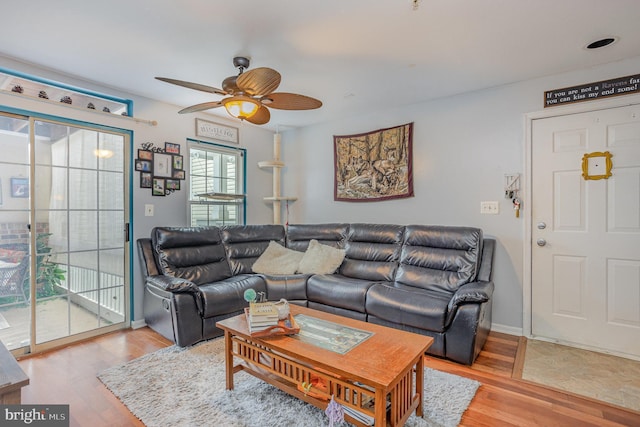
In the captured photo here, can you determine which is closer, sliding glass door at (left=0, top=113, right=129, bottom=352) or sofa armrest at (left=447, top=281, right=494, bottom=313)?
sofa armrest at (left=447, top=281, right=494, bottom=313)

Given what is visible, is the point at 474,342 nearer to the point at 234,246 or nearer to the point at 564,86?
the point at 564,86

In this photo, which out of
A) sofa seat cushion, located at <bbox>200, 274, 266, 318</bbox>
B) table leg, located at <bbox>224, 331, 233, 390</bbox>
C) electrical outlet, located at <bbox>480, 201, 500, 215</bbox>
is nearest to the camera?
table leg, located at <bbox>224, 331, 233, 390</bbox>

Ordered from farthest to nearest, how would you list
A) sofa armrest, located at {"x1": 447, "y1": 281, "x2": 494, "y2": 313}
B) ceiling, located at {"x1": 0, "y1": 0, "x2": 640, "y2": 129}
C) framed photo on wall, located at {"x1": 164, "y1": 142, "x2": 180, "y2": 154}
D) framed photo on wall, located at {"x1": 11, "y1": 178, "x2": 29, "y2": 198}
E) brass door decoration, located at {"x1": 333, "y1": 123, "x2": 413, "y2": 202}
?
1. brass door decoration, located at {"x1": 333, "y1": 123, "x2": 413, "y2": 202}
2. framed photo on wall, located at {"x1": 164, "y1": 142, "x2": 180, "y2": 154}
3. framed photo on wall, located at {"x1": 11, "y1": 178, "x2": 29, "y2": 198}
4. sofa armrest, located at {"x1": 447, "y1": 281, "x2": 494, "y2": 313}
5. ceiling, located at {"x1": 0, "y1": 0, "x2": 640, "y2": 129}

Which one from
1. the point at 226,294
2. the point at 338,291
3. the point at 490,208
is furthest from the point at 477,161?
the point at 226,294

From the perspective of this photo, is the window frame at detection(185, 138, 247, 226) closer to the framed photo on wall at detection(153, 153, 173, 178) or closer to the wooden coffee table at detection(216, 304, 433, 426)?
the framed photo on wall at detection(153, 153, 173, 178)

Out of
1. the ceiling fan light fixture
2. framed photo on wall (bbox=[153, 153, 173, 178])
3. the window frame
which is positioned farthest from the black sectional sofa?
the ceiling fan light fixture

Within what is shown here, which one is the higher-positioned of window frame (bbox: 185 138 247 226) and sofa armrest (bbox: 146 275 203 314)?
window frame (bbox: 185 138 247 226)

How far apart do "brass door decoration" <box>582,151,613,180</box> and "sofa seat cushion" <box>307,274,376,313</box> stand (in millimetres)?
2068

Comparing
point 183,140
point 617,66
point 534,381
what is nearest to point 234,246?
point 183,140

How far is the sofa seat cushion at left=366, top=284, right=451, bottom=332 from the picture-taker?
239 centimetres

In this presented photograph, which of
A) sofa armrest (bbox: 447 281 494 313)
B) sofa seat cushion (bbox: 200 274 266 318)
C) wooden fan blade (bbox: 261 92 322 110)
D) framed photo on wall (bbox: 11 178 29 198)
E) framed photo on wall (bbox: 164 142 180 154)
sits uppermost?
wooden fan blade (bbox: 261 92 322 110)

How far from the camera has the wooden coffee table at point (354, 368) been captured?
1.39 m

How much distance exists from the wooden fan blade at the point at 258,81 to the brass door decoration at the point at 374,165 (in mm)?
1989

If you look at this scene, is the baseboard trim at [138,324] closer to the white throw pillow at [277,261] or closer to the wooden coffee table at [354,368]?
the white throw pillow at [277,261]
